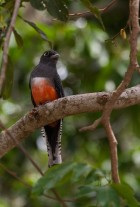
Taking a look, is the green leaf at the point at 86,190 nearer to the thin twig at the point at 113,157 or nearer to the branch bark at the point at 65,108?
the thin twig at the point at 113,157

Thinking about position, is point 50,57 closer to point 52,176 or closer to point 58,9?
point 58,9

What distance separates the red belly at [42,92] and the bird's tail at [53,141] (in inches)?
10.2

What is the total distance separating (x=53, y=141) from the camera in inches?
248

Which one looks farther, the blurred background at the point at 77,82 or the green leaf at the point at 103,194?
the blurred background at the point at 77,82

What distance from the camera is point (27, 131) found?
4.86 metres

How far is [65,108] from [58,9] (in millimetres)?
751

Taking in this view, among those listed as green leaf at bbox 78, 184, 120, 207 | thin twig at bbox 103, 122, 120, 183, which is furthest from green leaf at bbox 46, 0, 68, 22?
green leaf at bbox 78, 184, 120, 207

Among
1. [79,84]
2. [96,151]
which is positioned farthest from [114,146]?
[96,151]

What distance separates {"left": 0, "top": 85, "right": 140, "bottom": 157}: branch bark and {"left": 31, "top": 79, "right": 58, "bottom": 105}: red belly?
150 cm

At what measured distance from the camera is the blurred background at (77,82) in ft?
27.4

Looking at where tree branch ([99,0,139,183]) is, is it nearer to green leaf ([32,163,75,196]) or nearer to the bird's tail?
green leaf ([32,163,75,196])

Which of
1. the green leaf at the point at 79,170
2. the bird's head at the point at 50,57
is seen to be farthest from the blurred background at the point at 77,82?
the green leaf at the point at 79,170

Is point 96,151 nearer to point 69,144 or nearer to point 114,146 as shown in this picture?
point 69,144

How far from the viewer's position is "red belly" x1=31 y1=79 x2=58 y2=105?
639 cm
